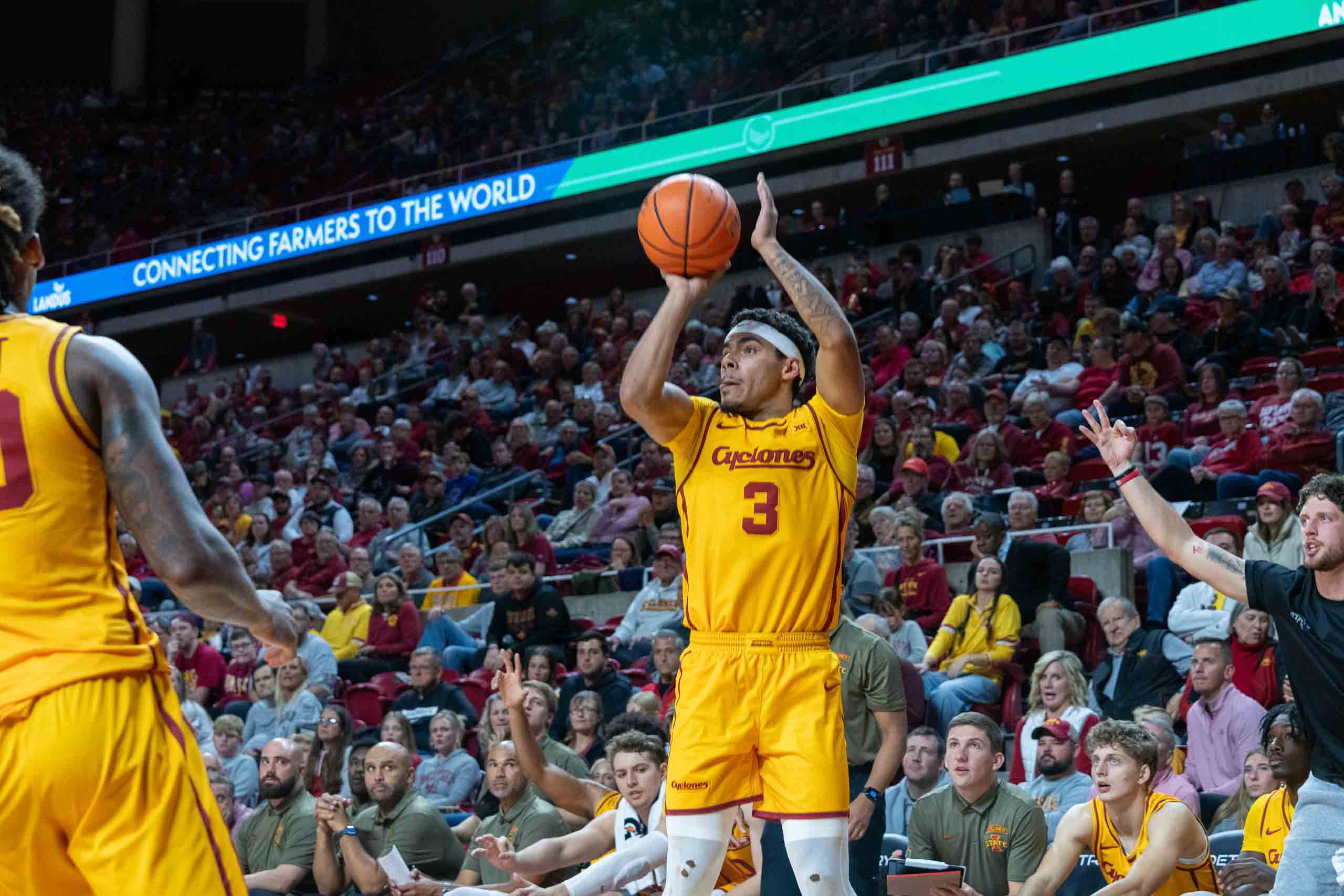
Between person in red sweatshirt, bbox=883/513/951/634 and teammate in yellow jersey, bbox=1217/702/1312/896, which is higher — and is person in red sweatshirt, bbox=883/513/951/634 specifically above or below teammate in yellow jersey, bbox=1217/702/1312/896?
above

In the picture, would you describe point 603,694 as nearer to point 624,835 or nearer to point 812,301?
point 624,835

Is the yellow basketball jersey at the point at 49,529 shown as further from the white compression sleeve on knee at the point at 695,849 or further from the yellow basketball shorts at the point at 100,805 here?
the white compression sleeve on knee at the point at 695,849

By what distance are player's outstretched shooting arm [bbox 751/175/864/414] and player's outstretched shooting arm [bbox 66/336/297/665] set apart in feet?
7.81

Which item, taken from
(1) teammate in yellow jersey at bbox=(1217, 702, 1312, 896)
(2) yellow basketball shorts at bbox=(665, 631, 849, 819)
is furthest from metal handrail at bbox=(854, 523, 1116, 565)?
(2) yellow basketball shorts at bbox=(665, 631, 849, 819)

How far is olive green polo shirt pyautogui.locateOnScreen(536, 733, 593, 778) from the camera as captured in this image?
26.6 feet

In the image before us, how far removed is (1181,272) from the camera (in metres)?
14.0

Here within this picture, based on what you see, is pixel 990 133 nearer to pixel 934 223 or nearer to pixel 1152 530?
pixel 934 223

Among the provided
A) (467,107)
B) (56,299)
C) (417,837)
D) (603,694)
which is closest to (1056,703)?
(603,694)

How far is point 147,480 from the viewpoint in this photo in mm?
2637

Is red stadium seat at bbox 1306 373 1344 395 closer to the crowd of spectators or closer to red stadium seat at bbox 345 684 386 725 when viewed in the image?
the crowd of spectators

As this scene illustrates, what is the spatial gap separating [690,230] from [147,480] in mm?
2510

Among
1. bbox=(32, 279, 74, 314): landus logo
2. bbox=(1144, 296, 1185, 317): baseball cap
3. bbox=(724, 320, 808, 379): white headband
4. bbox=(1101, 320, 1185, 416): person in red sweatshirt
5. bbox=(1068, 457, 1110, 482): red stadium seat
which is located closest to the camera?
bbox=(724, 320, 808, 379): white headband

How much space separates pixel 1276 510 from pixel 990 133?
32.6ft

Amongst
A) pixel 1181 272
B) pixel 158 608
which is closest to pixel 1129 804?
pixel 1181 272
